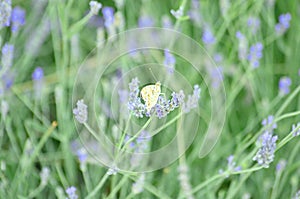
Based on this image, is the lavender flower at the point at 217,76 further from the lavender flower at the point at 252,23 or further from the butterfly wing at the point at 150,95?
the butterfly wing at the point at 150,95

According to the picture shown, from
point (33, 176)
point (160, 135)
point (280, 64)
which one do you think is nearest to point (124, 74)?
point (160, 135)

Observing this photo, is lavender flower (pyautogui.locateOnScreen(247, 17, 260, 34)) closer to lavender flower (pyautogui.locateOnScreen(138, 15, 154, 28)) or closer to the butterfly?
lavender flower (pyautogui.locateOnScreen(138, 15, 154, 28))

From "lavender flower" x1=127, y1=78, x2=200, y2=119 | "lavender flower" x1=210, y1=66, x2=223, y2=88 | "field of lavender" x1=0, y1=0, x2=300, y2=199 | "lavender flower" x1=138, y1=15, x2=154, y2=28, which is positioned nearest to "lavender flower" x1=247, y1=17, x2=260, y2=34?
"field of lavender" x1=0, y1=0, x2=300, y2=199

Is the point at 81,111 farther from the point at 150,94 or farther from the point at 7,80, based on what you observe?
the point at 7,80

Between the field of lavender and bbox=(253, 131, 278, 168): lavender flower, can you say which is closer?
bbox=(253, 131, 278, 168): lavender flower

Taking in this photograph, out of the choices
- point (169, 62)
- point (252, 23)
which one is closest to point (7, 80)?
point (169, 62)

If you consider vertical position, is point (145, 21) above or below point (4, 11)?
above
